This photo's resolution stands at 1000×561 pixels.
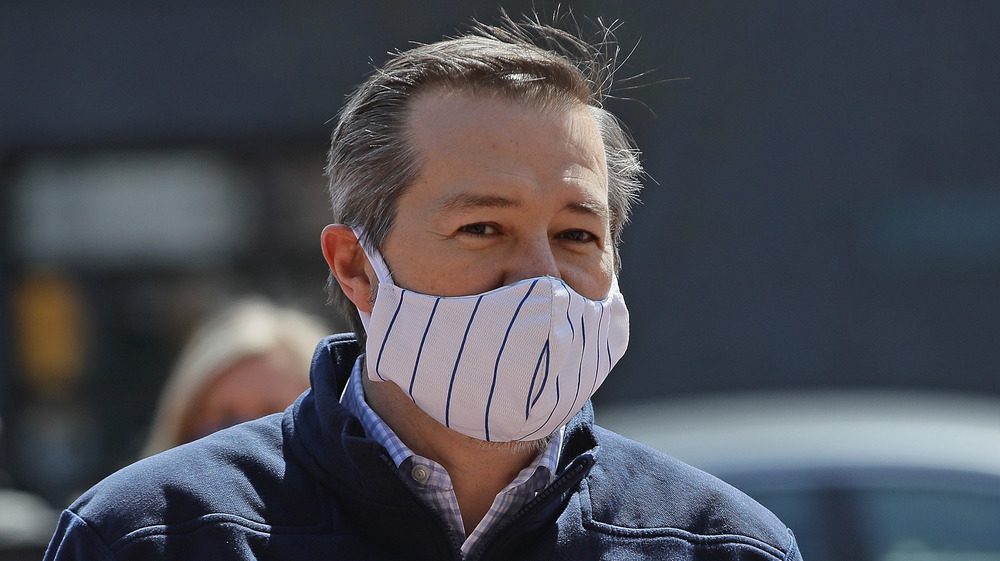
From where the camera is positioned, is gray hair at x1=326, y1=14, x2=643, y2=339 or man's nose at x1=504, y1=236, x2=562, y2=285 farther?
gray hair at x1=326, y1=14, x2=643, y2=339

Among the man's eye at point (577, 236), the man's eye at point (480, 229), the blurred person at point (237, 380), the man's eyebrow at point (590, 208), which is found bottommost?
the blurred person at point (237, 380)

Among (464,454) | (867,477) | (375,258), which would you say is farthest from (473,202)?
(867,477)

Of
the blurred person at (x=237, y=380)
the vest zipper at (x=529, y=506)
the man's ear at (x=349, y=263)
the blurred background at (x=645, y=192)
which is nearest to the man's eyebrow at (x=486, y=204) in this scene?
the man's ear at (x=349, y=263)

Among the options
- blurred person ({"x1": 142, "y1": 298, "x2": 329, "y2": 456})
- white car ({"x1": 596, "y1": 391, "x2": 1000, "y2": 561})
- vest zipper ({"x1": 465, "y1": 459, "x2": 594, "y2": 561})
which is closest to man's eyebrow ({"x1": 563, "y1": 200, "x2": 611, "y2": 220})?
vest zipper ({"x1": 465, "y1": 459, "x2": 594, "y2": 561})

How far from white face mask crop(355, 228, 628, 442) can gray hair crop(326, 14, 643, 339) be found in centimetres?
21

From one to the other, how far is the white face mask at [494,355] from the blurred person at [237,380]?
4.90ft

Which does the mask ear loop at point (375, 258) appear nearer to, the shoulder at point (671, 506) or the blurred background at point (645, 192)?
the shoulder at point (671, 506)

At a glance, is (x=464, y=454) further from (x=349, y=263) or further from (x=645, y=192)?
(x=645, y=192)

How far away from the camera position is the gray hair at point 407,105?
2.35 metres

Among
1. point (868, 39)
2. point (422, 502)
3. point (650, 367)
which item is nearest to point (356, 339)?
point (422, 502)

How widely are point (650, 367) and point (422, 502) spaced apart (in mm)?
7251

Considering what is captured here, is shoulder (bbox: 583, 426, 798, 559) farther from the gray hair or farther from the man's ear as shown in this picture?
the man's ear

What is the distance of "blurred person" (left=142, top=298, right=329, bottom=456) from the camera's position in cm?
373

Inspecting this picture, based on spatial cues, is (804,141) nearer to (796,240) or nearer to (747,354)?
(796,240)
